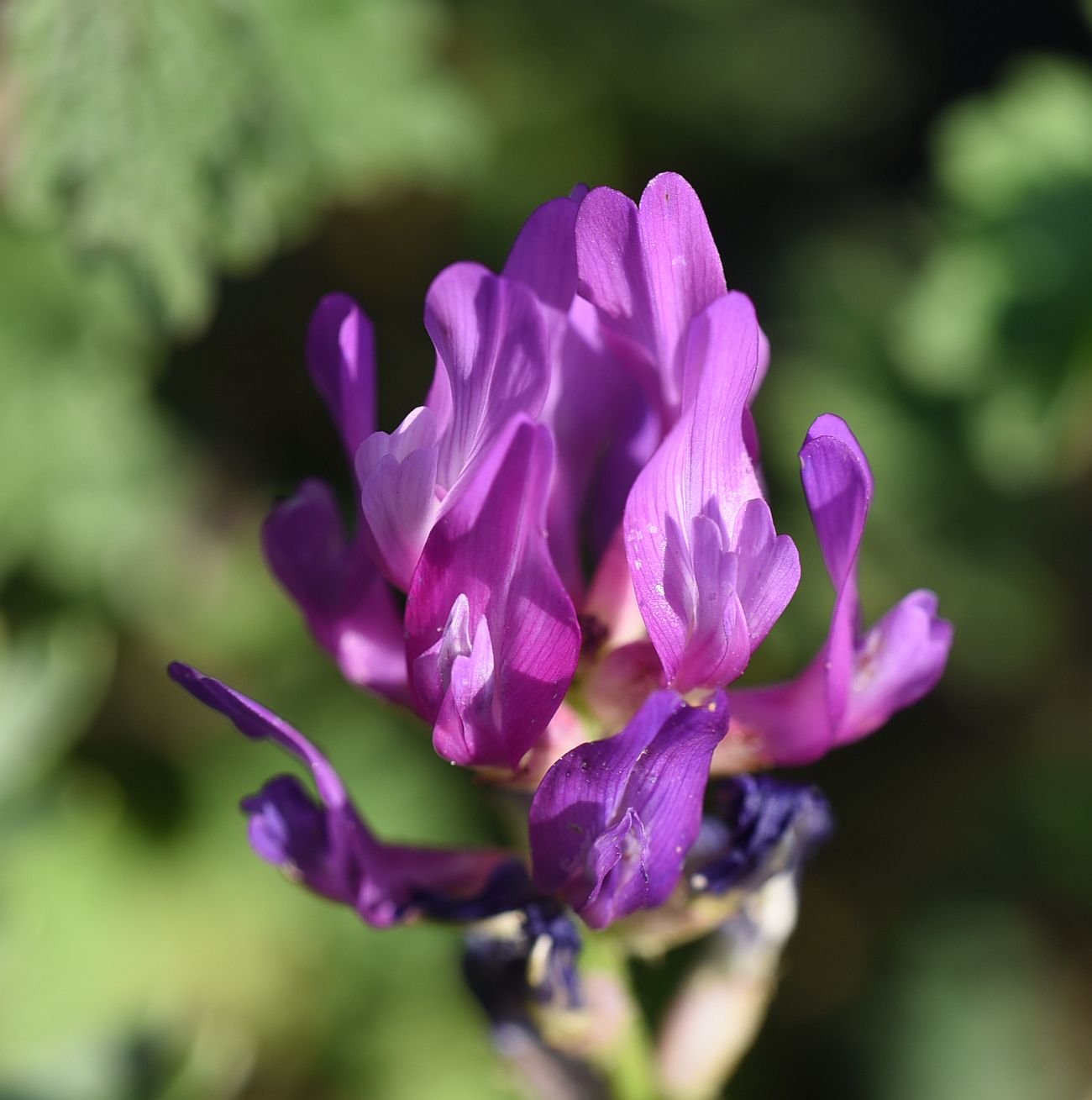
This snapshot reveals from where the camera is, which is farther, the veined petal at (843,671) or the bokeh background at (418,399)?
the bokeh background at (418,399)

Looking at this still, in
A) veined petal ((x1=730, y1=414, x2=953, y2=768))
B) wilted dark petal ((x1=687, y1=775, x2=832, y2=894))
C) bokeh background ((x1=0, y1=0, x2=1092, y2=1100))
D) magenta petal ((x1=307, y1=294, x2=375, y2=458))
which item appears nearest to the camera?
veined petal ((x1=730, y1=414, x2=953, y2=768))

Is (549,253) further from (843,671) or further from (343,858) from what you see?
(343,858)

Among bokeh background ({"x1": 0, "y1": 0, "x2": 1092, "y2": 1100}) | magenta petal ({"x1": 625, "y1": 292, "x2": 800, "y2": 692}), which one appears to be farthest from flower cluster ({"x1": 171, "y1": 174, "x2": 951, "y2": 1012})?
bokeh background ({"x1": 0, "y1": 0, "x2": 1092, "y2": 1100})

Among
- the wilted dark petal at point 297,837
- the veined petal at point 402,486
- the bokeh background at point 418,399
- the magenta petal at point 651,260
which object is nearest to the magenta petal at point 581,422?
the magenta petal at point 651,260

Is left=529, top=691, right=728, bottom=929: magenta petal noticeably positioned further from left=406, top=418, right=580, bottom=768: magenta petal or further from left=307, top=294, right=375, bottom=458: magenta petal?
left=307, top=294, right=375, bottom=458: magenta petal

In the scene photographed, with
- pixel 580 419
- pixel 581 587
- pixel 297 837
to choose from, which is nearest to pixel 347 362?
pixel 580 419

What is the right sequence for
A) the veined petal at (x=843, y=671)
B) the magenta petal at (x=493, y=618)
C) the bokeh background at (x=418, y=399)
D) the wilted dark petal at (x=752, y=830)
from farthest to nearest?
the bokeh background at (x=418, y=399), the wilted dark petal at (x=752, y=830), the veined petal at (x=843, y=671), the magenta petal at (x=493, y=618)

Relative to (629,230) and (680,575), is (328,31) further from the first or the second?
(680,575)

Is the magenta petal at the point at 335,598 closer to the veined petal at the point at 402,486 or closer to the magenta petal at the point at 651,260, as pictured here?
the veined petal at the point at 402,486
